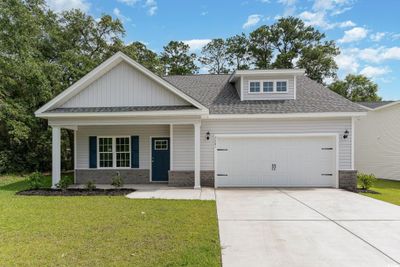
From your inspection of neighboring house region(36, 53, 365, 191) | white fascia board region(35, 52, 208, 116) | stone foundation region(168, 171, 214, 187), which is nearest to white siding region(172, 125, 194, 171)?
neighboring house region(36, 53, 365, 191)

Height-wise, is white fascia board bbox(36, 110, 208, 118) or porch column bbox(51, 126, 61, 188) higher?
white fascia board bbox(36, 110, 208, 118)

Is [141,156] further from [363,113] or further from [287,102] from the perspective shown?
[363,113]

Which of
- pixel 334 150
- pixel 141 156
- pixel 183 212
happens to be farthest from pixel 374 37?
pixel 183 212

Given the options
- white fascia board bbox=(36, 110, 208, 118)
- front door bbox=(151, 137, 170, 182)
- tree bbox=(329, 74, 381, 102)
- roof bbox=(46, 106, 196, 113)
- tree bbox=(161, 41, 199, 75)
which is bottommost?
front door bbox=(151, 137, 170, 182)

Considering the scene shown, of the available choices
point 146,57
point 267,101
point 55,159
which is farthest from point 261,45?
point 55,159

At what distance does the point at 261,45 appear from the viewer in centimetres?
3419

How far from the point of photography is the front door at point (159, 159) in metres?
13.5

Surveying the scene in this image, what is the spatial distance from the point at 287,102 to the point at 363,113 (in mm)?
3077

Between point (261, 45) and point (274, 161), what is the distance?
25.1 meters

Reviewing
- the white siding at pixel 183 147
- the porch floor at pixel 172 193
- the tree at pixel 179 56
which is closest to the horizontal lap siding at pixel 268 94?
the white siding at pixel 183 147

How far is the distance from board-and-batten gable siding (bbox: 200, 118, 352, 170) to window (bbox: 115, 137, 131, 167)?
12.3 ft

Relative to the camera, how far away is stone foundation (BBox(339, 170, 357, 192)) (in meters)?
12.0

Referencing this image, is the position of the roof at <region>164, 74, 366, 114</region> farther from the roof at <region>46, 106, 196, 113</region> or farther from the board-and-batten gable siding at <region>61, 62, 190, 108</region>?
the board-and-batten gable siding at <region>61, 62, 190, 108</region>

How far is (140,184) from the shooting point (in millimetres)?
13180
